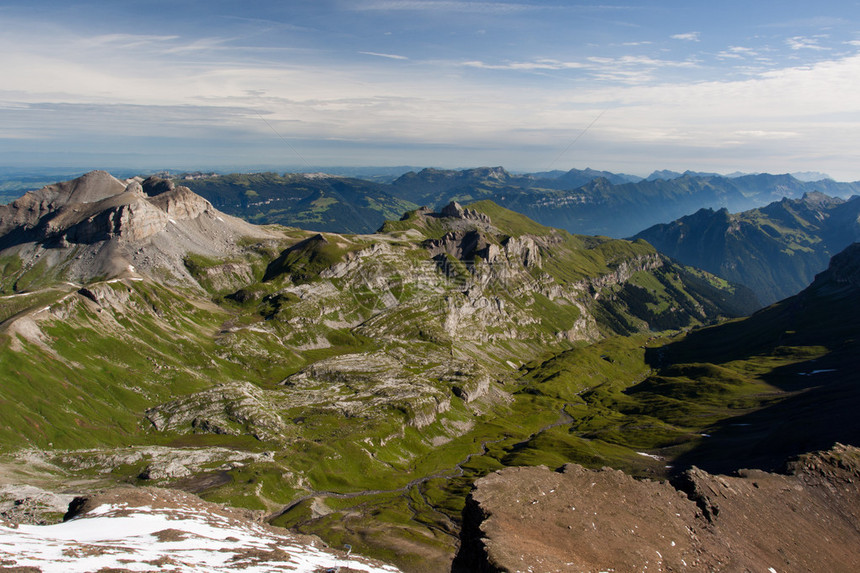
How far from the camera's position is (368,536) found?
135625mm

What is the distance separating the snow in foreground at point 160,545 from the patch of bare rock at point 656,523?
33604 millimetres

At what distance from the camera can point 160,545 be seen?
69312 mm

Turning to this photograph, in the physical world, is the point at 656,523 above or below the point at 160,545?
above

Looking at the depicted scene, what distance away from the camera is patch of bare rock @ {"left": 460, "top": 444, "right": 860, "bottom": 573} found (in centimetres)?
5444

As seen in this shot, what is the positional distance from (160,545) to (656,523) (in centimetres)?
6955

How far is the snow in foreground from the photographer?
59.3 metres

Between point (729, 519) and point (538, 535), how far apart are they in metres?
38.3

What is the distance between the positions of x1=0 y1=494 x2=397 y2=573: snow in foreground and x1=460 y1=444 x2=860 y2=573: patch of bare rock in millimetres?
33604

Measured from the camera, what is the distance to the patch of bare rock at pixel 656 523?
54438 mm

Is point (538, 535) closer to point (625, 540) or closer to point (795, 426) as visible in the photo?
point (625, 540)

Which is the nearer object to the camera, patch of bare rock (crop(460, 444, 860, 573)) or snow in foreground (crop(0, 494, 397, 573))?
patch of bare rock (crop(460, 444, 860, 573))

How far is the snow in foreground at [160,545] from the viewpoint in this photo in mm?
59344

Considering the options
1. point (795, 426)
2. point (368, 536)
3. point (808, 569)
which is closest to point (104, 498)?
point (368, 536)

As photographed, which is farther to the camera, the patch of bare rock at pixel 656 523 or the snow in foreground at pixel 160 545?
the snow in foreground at pixel 160 545
